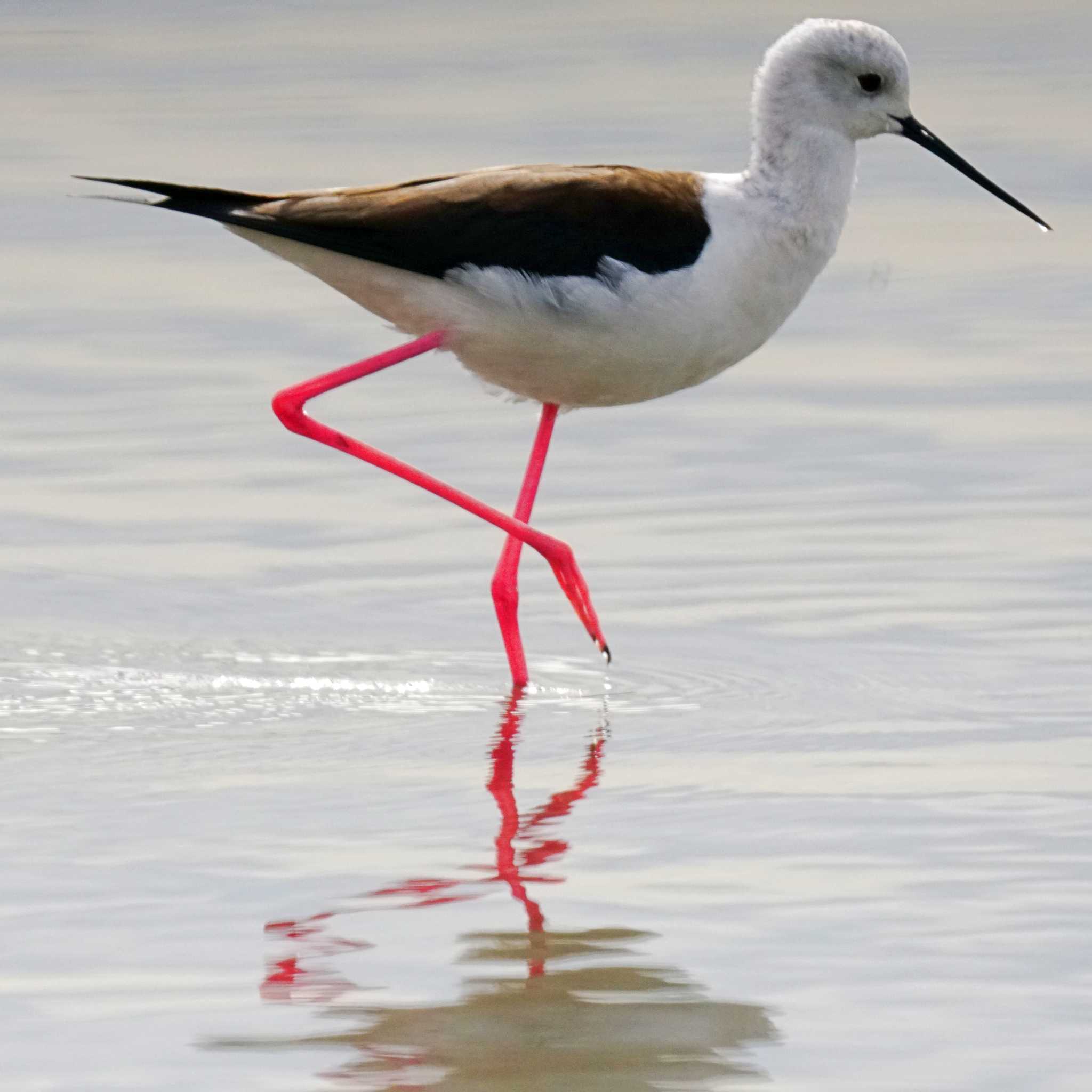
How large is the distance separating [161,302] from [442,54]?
7.89 m

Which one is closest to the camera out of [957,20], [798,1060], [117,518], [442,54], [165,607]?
[798,1060]

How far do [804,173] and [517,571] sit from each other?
1264 millimetres

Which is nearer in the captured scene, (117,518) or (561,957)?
(561,957)

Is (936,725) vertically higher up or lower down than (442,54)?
lower down

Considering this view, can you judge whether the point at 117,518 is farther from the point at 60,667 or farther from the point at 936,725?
the point at 936,725

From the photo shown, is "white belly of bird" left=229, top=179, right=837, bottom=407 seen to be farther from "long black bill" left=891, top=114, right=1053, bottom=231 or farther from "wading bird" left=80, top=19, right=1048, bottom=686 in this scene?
"long black bill" left=891, top=114, right=1053, bottom=231

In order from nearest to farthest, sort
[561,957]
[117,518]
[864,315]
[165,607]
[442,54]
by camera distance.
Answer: [561,957]
[165,607]
[117,518]
[864,315]
[442,54]

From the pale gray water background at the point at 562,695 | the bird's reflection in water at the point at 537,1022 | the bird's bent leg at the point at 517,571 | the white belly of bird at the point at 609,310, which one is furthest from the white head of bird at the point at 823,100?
the bird's reflection in water at the point at 537,1022

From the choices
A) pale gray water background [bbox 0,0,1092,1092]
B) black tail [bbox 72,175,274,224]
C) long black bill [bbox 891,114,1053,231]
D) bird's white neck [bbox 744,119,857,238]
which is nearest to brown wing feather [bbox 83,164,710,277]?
black tail [bbox 72,175,274,224]

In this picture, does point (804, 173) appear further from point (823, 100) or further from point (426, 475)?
point (426, 475)

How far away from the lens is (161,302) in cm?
1205

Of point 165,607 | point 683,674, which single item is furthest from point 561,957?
point 165,607

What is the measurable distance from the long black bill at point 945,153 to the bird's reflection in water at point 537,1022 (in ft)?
10.1

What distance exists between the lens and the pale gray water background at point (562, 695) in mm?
4871
